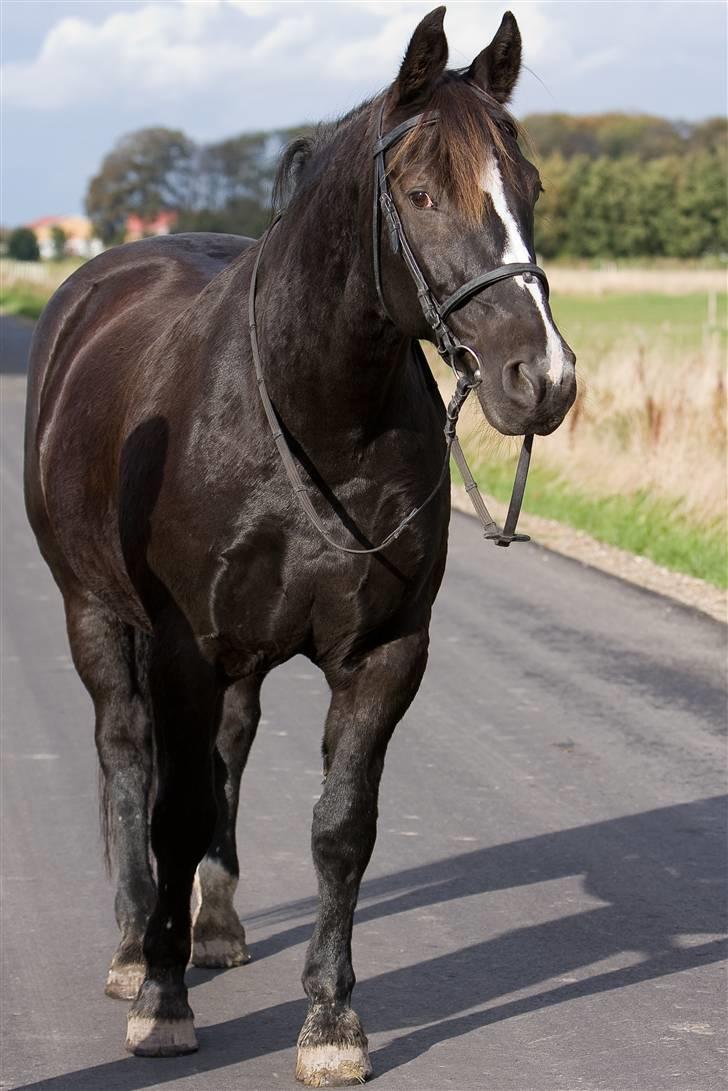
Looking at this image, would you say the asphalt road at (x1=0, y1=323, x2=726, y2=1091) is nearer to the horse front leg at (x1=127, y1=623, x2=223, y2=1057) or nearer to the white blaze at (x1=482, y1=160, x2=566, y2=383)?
the horse front leg at (x1=127, y1=623, x2=223, y2=1057)

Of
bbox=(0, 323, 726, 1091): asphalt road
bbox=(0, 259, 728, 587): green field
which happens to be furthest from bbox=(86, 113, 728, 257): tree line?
bbox=(0, 323, 726, 1091): asphalt road

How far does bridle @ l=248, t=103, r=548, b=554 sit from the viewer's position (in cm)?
356

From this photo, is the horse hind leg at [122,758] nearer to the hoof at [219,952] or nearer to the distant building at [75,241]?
the hoof at [219,952]

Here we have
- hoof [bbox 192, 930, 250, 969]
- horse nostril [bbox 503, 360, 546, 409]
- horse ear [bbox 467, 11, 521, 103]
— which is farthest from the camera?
hoof [bbox 192, 930, 250, 969]

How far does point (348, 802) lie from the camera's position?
425cm

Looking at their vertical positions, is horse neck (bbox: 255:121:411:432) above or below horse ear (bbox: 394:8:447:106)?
below

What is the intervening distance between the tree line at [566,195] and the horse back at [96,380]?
63.1m

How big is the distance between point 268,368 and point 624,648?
5123 mm

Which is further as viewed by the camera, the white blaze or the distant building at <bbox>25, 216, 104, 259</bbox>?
the distant building at <bbox>25, 216, 104, 259</bbox>

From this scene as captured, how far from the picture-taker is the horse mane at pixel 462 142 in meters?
3.56

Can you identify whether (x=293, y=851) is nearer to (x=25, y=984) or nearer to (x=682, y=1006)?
(x=25, y=984)

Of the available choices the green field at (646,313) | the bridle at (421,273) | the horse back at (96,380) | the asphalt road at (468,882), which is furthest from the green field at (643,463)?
the green field at (646,313)

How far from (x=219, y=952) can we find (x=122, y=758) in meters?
0.66

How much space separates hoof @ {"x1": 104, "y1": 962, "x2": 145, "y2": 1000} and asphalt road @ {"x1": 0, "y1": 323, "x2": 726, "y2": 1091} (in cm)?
6
